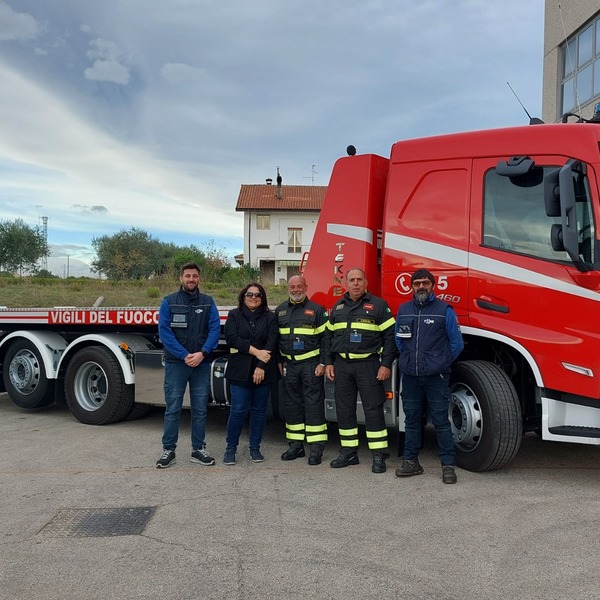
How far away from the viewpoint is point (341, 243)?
18.0 ft

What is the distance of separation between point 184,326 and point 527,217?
290cm

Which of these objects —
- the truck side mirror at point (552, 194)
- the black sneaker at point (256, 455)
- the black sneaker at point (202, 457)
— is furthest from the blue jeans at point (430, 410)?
the black sneaker at point (202, 457)

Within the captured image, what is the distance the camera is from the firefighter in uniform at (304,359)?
5219 mm

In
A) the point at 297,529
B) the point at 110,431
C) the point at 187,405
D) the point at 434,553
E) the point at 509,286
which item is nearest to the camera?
the point at 434,553

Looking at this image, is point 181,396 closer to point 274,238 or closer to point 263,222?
point 274,238

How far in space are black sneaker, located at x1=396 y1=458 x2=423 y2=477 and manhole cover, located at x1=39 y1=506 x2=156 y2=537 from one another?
1.93m

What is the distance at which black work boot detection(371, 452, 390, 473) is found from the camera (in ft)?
16.3

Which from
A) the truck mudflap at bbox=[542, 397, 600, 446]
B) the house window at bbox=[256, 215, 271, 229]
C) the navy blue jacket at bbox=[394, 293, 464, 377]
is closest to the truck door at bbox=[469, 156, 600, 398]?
the truck mudflap at bbox=[542, 397, 600, 446]

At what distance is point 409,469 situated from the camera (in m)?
4.85

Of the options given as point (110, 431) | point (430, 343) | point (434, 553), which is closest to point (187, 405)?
point (110, 431)

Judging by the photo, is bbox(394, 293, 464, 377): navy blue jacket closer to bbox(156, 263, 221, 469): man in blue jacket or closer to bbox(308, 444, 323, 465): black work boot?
bbox(308, 444, 323, 465): black work boot

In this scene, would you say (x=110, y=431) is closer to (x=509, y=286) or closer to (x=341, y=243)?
(x=341, y=243)

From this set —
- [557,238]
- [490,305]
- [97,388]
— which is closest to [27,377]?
[97,388]

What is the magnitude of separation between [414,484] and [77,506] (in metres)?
2.47
